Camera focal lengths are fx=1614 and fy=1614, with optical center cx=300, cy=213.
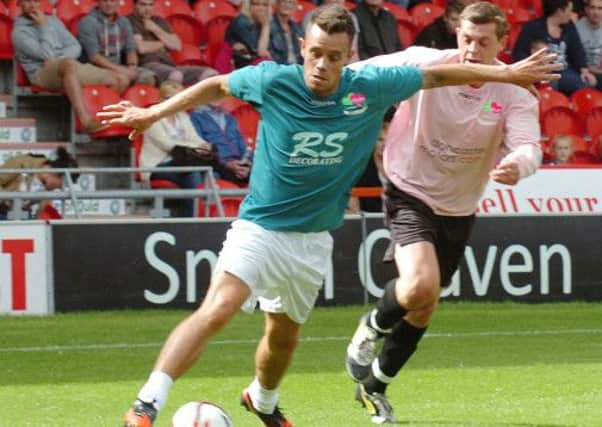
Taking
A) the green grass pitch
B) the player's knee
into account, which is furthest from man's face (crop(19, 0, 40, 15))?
the player's knee

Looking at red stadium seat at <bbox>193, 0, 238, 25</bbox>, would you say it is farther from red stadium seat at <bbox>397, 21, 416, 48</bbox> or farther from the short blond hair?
the short blond hair

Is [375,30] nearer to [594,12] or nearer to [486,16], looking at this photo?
[594,12]

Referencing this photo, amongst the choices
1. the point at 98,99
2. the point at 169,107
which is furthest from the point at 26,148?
the point at 169,107

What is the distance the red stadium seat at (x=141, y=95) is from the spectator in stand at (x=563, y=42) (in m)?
4.92

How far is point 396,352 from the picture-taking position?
8.76m

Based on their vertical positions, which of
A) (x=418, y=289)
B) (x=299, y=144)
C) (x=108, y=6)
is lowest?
(x=108, y=6)

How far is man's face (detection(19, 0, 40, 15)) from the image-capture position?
17.3 m

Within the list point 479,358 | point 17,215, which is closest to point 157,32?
point 17,215

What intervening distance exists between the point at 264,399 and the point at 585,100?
44.2ft

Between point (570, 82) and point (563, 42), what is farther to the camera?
point (570, 82)

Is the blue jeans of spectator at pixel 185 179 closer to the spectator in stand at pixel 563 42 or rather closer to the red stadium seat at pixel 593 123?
the spectator in stand at pixel 563 42

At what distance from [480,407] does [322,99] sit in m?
2.45

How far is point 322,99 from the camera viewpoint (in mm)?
7430

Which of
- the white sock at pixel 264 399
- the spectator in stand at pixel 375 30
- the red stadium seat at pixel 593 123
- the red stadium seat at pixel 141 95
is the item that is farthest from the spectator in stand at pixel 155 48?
the white sock at pixel 264 399
